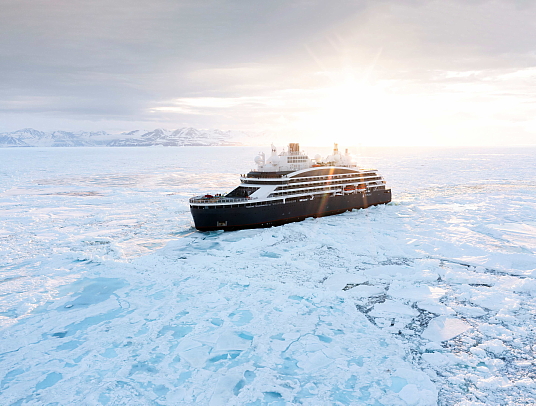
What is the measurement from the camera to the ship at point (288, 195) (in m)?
34.6

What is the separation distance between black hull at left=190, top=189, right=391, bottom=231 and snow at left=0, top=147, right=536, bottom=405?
1384 mm

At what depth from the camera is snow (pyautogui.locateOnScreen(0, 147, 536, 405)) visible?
1257 centimetres

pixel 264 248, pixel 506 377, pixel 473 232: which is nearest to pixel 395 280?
pixel 506 377

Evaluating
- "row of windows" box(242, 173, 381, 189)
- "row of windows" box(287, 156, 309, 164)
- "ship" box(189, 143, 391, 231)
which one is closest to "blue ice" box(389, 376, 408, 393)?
"ship" box(189, 143, 391, 231)

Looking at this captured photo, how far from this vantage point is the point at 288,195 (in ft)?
127

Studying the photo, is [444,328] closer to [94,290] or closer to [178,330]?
[178,330]

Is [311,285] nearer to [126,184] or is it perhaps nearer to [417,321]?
[417,321]

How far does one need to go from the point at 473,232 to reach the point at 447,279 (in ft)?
42.3

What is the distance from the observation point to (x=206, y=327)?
16.6m

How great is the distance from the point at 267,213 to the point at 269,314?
1941 cm

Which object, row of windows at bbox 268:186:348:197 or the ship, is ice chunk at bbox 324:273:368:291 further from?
row of windows at bbox 268:186:348:197

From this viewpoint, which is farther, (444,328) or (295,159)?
(295,159)

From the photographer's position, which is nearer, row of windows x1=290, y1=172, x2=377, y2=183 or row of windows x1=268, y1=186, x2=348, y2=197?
row of windows x1=268, y1=186, x2=348, y2=197

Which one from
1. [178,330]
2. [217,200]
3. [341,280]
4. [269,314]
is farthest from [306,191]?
[178,330]
